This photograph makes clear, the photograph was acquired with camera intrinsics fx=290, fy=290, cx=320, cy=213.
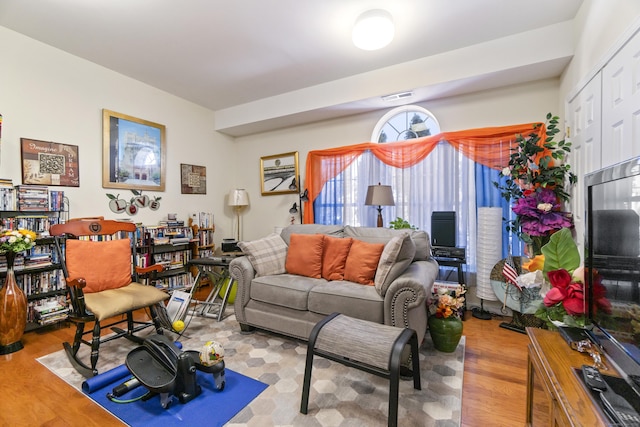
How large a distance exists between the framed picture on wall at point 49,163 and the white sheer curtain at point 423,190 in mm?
3076

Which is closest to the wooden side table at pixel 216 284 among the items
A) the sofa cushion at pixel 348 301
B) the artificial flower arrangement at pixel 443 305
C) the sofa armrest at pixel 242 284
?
the sofa armrest at pixel 242 284

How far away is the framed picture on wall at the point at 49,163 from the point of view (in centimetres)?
273

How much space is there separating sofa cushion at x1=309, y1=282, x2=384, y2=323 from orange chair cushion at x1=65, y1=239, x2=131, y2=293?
1.65 m

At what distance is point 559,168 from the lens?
2520mm

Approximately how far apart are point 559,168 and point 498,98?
105 cm

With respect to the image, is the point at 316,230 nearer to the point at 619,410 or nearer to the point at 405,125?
the point at 405,125

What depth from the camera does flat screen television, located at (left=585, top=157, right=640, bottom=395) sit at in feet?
2.85

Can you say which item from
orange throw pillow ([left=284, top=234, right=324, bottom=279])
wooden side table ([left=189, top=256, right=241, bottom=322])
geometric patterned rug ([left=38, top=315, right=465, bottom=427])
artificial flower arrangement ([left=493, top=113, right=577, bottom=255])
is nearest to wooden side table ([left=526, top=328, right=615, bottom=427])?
geometric patterned rug ([left=38, top=315, right=465, bottom=427])

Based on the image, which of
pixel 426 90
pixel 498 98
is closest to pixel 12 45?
pixel 426 90

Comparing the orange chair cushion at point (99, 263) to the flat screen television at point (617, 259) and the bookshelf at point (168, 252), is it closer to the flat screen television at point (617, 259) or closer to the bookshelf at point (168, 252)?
the bookshelf at point (168, 252)

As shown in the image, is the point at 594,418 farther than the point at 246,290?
No

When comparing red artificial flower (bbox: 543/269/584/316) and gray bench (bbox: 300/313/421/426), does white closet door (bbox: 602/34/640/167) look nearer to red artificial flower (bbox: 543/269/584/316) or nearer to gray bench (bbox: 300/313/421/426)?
red artificial flower (bbox: 543/269/584/316)

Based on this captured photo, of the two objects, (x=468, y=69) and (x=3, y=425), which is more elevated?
(x=468, y=69)

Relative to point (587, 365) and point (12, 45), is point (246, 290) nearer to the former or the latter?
point (587, 365)
